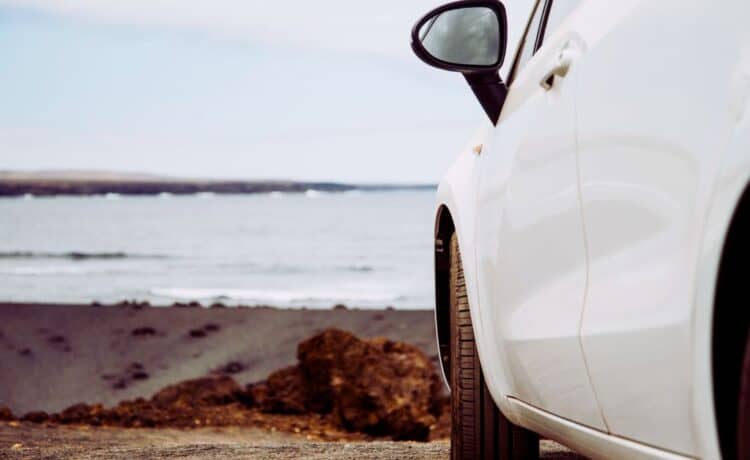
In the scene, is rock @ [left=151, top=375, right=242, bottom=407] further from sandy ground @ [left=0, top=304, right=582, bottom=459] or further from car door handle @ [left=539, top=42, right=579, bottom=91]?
car door handle @ [left=539, top=42, right=579, bottom=91]

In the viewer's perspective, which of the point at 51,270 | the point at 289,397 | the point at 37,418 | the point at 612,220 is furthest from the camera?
the point at 51,270

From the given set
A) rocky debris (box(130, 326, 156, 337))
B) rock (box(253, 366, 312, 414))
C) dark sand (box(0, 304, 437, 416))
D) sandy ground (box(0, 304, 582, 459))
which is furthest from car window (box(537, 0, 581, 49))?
rocky debris (box(130, 326, 156, 337))

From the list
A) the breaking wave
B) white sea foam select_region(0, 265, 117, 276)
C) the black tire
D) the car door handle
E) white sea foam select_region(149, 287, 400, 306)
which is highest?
the breaking wave

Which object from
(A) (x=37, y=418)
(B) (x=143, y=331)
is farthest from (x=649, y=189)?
(B) (x=143, y=331)

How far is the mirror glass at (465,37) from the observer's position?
3.01m

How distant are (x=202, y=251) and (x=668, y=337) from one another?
3344cm

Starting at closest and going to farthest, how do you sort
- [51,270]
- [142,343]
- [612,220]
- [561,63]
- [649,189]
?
1. [649,189]
2. [612,220]
3. [561,63]
4. [142,343]
5. [51,270]

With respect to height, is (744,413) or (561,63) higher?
(561,63)

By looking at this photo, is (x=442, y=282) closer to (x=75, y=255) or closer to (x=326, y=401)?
(x=326, y=401)

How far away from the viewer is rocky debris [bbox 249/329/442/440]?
7609 mm

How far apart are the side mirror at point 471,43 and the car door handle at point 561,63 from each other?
45 centimetres

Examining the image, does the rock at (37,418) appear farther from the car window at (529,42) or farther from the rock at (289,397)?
the car window at (529,42)

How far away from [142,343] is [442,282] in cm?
990

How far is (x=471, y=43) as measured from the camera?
3031 millimetres
